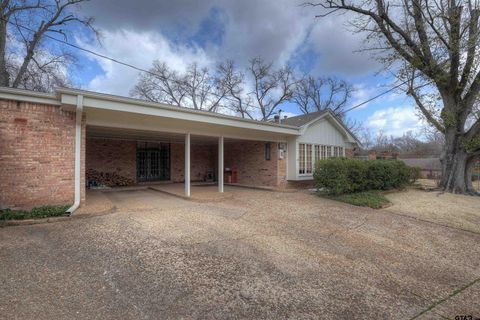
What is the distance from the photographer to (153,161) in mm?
13320

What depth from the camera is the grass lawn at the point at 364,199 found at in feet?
A: 25.6

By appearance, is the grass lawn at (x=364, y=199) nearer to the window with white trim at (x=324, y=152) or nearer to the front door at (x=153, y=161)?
the window with white trim at (x=324, y=152)

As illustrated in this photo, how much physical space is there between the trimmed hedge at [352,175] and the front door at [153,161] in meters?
8.12

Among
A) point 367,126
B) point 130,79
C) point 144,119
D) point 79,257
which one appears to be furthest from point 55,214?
point 367,126

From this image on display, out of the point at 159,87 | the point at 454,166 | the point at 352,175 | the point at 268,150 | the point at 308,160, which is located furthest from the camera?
the point at 159,87

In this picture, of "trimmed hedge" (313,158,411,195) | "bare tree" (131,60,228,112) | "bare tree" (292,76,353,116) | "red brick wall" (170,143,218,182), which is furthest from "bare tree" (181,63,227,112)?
"trimmed hedge" (313,158,411,195)

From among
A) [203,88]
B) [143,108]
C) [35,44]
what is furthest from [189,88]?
[143,108]

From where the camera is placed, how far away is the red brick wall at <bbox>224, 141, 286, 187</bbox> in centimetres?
1144

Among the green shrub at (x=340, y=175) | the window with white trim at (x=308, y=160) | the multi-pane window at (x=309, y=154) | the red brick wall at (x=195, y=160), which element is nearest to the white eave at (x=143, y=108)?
the green shrub at (x=340, y=175)

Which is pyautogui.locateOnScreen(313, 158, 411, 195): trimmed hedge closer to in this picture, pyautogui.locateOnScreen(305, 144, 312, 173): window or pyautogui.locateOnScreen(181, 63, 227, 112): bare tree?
pyautogui.locateOnScreen(305, 144, 312, 173): window

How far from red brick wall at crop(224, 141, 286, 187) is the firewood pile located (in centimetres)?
538

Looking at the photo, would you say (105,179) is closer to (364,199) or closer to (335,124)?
(364,199)

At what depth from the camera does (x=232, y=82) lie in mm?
30469

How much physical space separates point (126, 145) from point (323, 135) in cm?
1006
